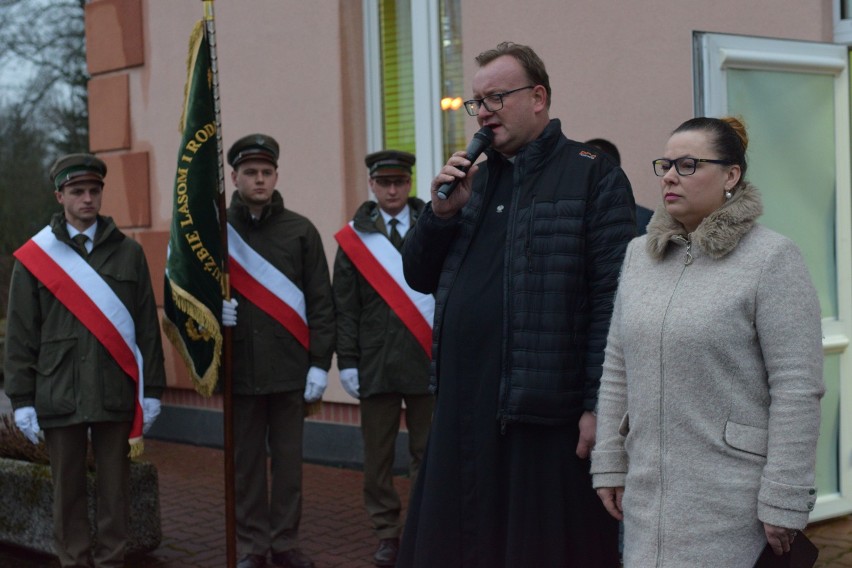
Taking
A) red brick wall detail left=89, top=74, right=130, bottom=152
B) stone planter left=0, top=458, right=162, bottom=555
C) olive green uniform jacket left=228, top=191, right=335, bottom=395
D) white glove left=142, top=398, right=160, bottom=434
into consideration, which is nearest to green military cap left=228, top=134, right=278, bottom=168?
olive green uniform jacket left=228, top=191, right=335, bottom=395

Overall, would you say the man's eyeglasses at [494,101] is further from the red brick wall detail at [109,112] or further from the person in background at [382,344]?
the red brick wall detail at [109,112]

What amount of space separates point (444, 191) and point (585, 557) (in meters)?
1.12

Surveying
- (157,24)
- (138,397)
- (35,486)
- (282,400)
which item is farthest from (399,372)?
(157,24)

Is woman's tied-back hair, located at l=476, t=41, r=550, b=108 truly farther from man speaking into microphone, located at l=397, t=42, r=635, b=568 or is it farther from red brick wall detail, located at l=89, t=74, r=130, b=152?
red brick wall detail, located at l=89, t=74, r=130, b=152

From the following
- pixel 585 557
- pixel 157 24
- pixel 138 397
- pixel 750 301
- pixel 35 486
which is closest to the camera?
pixel 750 301

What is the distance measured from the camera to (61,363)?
5133 mm

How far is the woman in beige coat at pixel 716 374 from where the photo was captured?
2611mm

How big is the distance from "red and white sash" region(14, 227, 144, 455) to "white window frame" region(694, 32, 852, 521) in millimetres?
2913

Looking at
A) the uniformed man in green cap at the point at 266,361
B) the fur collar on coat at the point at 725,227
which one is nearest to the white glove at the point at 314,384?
the uniformed man in green cap at the point at 266,361

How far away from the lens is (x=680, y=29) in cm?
591

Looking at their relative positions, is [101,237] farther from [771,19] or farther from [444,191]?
[771,19]

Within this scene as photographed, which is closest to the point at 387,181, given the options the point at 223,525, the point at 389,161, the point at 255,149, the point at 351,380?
the point at 389,161

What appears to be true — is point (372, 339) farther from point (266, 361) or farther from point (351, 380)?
point (266, 361)

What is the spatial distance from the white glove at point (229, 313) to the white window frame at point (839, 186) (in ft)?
7.85
